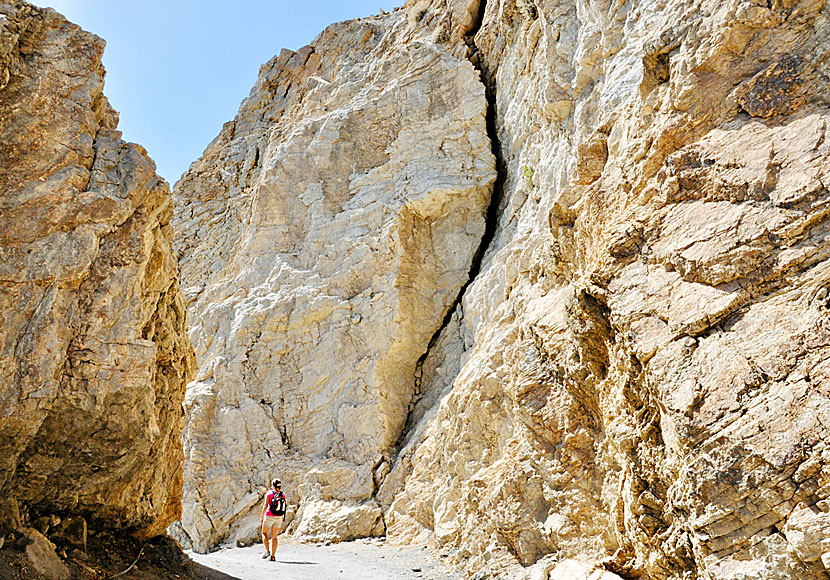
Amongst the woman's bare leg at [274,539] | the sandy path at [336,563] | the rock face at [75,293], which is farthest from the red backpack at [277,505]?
the rock face at [75,293]

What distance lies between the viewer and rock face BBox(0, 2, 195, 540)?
19.9 feet

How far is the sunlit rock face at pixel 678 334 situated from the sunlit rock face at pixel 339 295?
5319 millimetres

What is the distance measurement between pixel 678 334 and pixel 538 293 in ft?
16.8

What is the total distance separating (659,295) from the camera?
6.36 m

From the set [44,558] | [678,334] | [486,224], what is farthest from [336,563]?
[486,224]

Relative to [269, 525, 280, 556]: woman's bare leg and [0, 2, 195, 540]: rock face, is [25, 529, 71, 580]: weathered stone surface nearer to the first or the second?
[0, 2, 195, 540]: rock face

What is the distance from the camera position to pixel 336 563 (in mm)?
11102

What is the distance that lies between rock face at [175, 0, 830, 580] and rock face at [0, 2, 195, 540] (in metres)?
5.29

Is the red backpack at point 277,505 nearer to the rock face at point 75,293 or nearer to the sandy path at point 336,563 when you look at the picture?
the sandy path at point 336,563

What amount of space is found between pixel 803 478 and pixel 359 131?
18.3m

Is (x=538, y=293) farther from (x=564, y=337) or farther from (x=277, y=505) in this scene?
(x=277, y=505)

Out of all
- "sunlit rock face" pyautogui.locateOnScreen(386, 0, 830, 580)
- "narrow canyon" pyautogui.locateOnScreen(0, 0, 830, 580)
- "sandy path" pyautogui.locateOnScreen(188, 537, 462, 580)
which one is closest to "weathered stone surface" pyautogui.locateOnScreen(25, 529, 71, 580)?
"narrow canyon" pyautogui.locateOnScreen(0, 0, 830, 580)

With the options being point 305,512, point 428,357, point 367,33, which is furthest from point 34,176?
point 367,33

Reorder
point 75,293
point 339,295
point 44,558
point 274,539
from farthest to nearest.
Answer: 1. point 339,295
2. point 274,539
3. point 75,293
4. point 44,558
